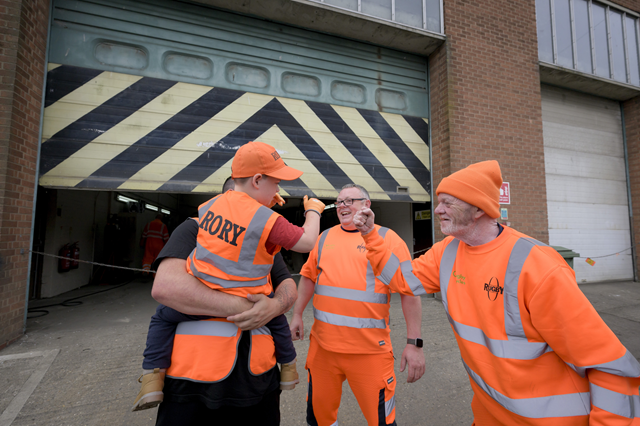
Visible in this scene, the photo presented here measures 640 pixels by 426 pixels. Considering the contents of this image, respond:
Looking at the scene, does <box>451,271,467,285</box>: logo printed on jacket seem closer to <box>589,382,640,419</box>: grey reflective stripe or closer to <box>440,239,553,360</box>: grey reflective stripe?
<box>440,239,553,360</box>: grey reflective stripe

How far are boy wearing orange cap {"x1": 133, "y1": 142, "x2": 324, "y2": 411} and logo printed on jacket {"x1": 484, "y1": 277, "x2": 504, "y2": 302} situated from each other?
2.92ft

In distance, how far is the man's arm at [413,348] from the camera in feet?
6.22

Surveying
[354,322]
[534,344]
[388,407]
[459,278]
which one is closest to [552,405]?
[534,344]

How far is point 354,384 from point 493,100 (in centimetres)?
642

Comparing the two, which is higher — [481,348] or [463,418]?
[481,348]

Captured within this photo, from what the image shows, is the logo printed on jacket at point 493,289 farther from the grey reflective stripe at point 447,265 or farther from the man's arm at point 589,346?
the grey reflective stripe at point 447,265

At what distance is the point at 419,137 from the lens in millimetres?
6031

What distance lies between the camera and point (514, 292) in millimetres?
1196

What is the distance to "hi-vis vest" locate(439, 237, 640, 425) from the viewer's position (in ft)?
3.29

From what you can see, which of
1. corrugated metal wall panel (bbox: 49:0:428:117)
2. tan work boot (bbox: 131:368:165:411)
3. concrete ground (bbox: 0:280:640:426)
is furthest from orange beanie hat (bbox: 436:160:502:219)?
corrugated metal wall panel (bbox: 49:0:428:117)

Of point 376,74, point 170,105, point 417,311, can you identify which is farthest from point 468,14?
point 417,311

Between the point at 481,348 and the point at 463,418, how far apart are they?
1.65 meters

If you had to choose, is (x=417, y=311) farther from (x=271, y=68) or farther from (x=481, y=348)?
(x=271, y=68)

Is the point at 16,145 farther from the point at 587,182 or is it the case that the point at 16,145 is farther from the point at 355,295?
the point at 587,182
